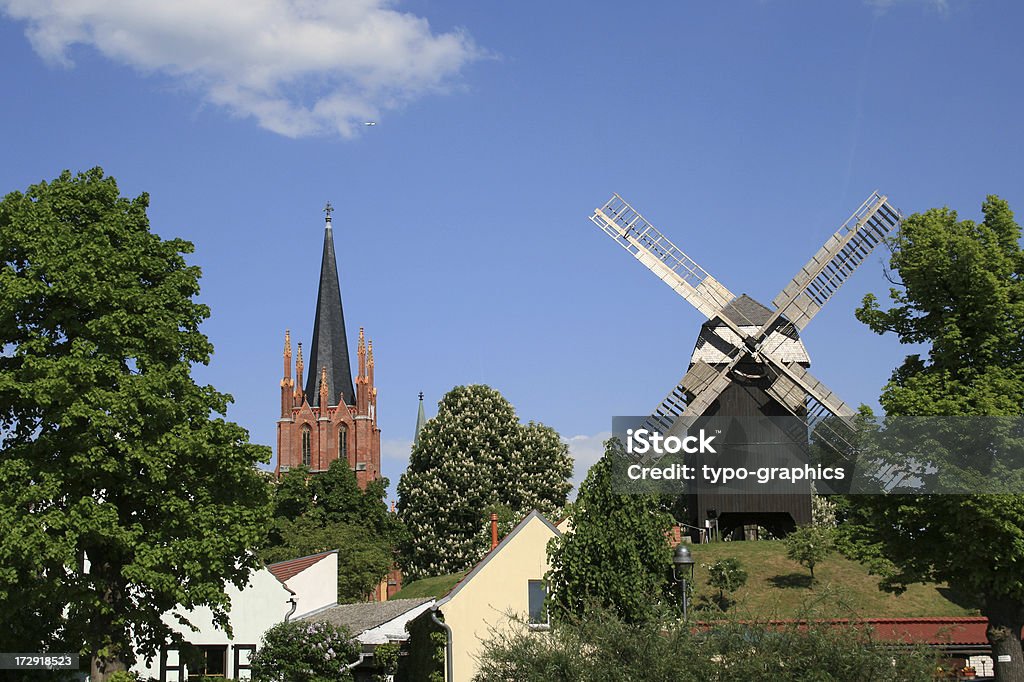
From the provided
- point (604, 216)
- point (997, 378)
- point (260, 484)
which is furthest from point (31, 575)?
point (604, 216)

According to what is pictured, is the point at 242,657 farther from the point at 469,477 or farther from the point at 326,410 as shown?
the point at 326,410

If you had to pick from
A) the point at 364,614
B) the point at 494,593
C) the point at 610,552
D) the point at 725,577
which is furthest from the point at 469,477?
the point at 610,552

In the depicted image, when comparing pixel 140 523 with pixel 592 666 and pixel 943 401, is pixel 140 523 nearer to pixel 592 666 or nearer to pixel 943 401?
pixel 592 666

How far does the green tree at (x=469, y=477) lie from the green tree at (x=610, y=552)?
3704cm

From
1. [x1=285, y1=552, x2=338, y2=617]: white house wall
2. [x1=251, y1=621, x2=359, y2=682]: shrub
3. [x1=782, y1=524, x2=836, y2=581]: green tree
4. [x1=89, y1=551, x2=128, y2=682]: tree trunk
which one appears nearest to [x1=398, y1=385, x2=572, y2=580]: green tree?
[x1=285, y1=552, x2=338, y2=617]: white house wall

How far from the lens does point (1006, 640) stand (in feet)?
82.3

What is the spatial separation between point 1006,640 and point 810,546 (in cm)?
1850

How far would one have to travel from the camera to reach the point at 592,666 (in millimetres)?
16156

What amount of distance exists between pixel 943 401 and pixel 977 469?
5.28 ft

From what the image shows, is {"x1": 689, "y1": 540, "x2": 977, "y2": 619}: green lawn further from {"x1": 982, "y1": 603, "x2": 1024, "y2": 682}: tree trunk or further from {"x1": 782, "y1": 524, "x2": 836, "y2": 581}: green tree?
{"x1": 982, "y1": 603, "x2": 1024, "y2": 682}: tree trunk

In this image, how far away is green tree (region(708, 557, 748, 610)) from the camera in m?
43.3

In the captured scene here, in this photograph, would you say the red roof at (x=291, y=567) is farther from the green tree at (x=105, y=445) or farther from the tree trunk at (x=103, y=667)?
the tree trunk at (x=103, y=667)

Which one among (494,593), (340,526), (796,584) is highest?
(340,526)

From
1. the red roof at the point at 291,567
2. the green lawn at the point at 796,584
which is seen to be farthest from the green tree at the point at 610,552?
the red roof at the point at 291,567
